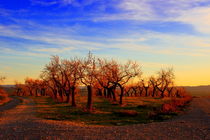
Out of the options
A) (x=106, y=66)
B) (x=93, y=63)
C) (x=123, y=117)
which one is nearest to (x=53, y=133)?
(x=123, y=117)

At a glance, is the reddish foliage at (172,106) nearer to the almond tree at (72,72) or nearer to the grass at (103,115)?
the grass at (103,115)

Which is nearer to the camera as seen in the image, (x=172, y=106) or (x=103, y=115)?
(x=103, y=115)

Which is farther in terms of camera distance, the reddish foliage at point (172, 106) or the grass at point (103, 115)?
the reddish foliage at point (172, 106)

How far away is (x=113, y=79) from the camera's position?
45.6m

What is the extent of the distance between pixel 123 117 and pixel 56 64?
1174 inches

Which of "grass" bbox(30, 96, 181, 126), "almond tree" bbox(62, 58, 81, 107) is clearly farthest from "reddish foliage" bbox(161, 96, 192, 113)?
"almond tree" bbox(62, 58, 81, 107)

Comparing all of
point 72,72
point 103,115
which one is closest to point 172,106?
point 103,115

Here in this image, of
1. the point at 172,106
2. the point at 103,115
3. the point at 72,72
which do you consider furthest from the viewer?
the point at 72,72

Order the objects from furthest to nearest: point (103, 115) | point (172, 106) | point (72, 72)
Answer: point (72, 72), point (172, 106), point (103, 115)

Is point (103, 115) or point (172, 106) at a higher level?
point (172, 106)

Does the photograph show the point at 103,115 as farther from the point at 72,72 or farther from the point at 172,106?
the point at 72,72

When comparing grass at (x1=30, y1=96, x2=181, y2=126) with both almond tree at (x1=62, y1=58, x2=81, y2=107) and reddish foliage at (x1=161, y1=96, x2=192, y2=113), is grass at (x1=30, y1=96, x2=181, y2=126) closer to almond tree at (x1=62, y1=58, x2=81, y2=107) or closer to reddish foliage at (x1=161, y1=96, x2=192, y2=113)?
reddish foliage at (x1=161, y1=96, x2=192, y2=113)

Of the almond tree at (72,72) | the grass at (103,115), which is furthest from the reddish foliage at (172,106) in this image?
the almond tree at (72,72)

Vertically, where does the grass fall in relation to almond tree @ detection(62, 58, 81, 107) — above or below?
below
